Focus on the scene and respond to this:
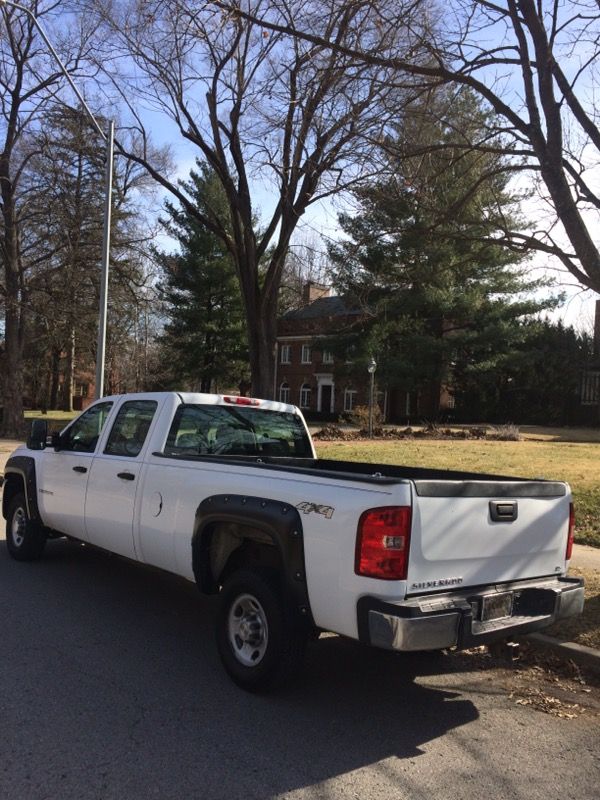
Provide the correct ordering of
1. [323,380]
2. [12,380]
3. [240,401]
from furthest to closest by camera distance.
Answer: [323,380]
[12,380]
[240,401]

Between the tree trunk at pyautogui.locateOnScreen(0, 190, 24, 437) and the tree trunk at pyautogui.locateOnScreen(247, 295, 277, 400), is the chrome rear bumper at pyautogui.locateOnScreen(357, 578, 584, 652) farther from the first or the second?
the tree trunk at pyautogui.locateOnScreen(0, 190, 24, 437)

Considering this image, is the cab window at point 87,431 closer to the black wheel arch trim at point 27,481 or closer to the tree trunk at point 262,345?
the black wheel arch trim at point 27,481

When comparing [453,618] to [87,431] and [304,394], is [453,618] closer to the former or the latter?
[87,431]

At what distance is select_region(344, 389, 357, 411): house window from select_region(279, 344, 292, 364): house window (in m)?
7.01

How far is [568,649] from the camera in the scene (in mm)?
5086

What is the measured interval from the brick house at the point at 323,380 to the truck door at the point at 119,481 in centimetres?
3621

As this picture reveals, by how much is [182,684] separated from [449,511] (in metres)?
2.11

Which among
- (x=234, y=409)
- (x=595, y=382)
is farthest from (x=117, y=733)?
(x=595, y=382)

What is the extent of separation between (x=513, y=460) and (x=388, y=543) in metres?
13.9

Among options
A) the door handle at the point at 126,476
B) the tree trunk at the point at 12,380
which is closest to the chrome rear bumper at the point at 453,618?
the door handle at the point at 126,476

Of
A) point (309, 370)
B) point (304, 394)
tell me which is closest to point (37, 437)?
point (309, 370)

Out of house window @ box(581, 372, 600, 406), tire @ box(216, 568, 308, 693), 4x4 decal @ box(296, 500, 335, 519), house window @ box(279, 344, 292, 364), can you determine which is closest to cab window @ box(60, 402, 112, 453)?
tire @ box(216, 568, 308, 693)

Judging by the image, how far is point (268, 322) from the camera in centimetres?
1916

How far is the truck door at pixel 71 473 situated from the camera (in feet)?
20.9
